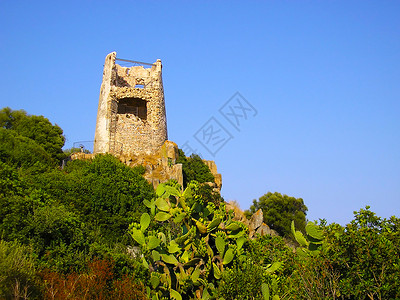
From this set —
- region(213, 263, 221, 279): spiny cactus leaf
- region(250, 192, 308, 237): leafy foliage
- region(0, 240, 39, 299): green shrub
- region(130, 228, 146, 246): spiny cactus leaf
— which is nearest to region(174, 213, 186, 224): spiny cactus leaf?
region(130, 228, 146, 246): spiny cactus leaf

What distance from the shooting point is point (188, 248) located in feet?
39.8

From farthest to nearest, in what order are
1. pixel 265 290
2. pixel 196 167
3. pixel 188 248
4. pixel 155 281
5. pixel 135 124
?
pixel 196 167, pixel 135 124, pixel 188 248, pixel 155 281, pixel 265 290

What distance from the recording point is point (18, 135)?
2883 cm

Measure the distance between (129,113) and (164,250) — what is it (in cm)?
2049

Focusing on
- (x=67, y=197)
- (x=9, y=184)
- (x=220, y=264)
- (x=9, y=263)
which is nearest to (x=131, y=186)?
(x=67, y=197)

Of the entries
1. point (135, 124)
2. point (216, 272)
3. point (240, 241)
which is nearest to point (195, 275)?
point (216, 272)

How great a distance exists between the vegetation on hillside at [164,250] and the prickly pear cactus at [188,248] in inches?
1.0

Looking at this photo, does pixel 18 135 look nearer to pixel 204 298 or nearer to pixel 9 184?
pixel 9 184

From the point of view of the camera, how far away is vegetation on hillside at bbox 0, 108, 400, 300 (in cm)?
1085

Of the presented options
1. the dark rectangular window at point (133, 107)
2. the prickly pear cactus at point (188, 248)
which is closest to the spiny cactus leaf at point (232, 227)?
the prickly pear cactus at point (188, 248)

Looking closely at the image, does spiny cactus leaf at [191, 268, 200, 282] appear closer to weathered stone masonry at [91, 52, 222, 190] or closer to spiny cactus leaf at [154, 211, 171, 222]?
spiny cactus leaf at [154, 211, 171, 222]

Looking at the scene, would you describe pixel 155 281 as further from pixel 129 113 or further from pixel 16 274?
pixel 129 113

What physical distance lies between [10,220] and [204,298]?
8884mm

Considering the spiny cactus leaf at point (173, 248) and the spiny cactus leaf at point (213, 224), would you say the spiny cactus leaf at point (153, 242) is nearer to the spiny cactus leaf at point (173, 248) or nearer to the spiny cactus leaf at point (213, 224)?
the spiny cactus leaf at point (173, 248)
